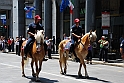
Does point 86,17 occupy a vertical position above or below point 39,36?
above

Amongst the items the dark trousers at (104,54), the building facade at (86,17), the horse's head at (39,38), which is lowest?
the dark trousers at (104,54)

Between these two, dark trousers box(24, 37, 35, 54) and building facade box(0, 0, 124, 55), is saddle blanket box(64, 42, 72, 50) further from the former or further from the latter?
building facade box(0, 0, 124, 55)

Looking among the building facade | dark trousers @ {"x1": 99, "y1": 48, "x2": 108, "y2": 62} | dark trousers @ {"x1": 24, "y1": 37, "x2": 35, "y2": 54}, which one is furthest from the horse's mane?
the building facade

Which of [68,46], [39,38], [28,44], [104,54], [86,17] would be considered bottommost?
[104,54]

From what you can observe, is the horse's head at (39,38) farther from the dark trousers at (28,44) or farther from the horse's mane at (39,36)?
the dark trousers at (28,44)

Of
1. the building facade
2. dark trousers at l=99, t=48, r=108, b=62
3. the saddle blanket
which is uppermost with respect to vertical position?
the building facade

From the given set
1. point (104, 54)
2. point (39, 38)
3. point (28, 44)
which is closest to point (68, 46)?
point (28, 44)

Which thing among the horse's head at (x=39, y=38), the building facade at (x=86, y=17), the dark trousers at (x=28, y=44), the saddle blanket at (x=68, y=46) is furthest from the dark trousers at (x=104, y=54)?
the horse's head at (x=39, y=38)

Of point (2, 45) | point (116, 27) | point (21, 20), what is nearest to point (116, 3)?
point (116, 27)

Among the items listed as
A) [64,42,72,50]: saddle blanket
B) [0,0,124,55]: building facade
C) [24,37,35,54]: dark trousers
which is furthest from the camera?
[0,0,124,55]: building facade

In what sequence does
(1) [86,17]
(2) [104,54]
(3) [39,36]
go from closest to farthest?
(3) [39,36]
(2) [104,54]
(1) [86,17]

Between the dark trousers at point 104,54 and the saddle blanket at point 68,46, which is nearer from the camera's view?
the saddle blanket at point 68,46

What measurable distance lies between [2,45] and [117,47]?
15.5 meters

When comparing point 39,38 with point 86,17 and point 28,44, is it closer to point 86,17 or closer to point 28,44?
point 28,44
